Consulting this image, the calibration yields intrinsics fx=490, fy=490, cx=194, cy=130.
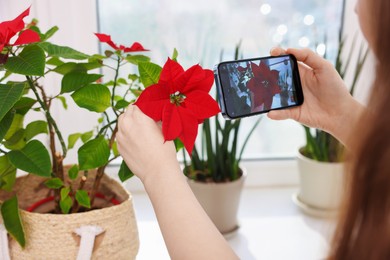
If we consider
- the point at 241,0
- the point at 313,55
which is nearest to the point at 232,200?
the point at 313,55

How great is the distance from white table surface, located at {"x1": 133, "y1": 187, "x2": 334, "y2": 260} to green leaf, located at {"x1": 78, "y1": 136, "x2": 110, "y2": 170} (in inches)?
15.3

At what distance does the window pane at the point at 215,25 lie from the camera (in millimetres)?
1195

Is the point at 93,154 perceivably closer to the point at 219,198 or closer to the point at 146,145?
the point at 146,145

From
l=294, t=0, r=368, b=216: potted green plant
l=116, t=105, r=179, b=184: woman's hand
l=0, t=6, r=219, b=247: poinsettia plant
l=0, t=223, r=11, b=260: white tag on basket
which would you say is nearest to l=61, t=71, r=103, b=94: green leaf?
l=0, t=6, r=219, b=247: poinsettia plant

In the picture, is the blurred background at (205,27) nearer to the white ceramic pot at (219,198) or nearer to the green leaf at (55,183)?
the white ceramic pot at (219,198)

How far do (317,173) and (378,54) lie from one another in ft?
2.21

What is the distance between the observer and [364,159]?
1.50 ft

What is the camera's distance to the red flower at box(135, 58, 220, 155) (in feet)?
1.99

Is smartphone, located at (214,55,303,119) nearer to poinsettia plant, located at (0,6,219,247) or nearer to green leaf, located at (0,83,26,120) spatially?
poinsettia plant, located at (0,6,219,247)

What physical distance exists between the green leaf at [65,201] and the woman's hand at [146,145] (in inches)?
5.7

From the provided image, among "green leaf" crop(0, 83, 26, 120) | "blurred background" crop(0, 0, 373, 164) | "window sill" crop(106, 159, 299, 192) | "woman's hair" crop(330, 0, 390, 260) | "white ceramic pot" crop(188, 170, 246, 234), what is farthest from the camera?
"window sill" crop(106, 159, 299, 192)

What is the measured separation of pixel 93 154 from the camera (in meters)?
0.68

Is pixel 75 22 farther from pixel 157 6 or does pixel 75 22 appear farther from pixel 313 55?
pixel 313 55

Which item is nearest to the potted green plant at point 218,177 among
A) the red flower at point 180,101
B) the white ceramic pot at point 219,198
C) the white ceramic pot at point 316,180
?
the white ceramic pot at point 219,198
